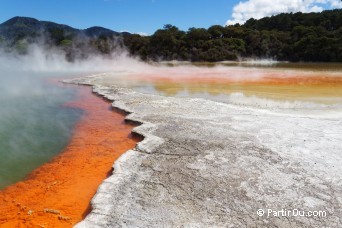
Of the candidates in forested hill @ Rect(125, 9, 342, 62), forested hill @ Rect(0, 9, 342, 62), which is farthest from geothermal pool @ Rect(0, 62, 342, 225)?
forested hill @ Rect(125, 9, 342, 62)

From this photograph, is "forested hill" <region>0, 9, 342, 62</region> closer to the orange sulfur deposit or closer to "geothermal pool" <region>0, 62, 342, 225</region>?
"geothermal pool" <region>0, 62, 342, 225</region>

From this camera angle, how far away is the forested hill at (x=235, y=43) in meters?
34.2

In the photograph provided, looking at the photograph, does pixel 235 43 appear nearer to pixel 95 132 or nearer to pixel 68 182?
pixel 95 132

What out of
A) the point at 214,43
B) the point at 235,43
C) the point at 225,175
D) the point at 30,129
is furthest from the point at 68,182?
the point at 235,43

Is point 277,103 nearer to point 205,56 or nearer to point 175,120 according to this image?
point 175,120

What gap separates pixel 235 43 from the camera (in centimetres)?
3747

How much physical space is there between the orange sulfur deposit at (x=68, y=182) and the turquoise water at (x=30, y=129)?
0.22 metres

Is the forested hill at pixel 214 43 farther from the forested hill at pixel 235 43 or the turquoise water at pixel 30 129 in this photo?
the turquoise water at pixel 30 129

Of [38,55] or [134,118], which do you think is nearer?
[134,118]

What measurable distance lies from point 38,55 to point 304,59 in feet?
83.2

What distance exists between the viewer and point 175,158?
4.41m

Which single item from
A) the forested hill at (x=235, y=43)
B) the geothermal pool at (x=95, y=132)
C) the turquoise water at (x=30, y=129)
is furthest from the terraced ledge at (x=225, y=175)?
the forested hill at (x=235, y=43)

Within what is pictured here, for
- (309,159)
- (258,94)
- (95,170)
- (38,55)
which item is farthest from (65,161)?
(38,55)

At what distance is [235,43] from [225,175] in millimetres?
35305
